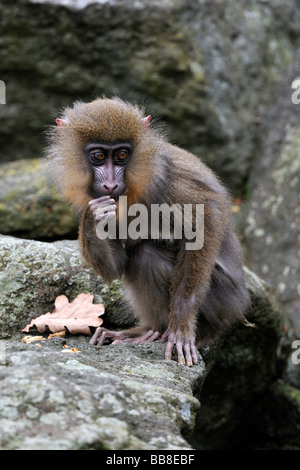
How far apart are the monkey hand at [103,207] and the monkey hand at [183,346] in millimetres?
1051

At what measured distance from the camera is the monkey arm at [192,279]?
4.98 m

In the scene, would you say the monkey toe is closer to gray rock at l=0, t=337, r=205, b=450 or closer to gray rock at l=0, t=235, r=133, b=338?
gray rock at l=0, t=235, r=133, b=338

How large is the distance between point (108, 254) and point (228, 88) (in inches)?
240

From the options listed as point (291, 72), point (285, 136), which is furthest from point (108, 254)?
point (291, 72)

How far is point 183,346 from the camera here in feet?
15.9

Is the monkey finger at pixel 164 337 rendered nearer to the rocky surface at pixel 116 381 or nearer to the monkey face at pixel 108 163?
the rocky surface at pixel 116 381

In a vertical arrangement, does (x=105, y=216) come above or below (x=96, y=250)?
above

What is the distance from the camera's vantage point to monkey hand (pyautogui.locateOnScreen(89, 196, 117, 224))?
4828mm

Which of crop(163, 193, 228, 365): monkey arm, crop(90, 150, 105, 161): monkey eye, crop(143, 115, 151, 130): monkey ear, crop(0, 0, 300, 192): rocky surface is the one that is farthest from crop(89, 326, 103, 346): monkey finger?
crop(0, 0, 300, 192): rocky surface

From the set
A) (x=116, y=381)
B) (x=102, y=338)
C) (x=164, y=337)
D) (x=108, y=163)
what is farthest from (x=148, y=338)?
(x=116, y=381)

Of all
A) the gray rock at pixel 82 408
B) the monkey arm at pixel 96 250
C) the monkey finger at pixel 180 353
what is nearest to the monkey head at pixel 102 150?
the monkey arm at pixel 96 250

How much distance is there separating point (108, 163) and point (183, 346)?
5.13ft

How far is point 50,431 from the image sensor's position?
2807 millimetres

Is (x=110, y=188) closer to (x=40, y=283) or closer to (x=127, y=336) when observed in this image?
(x=40, y=283)
